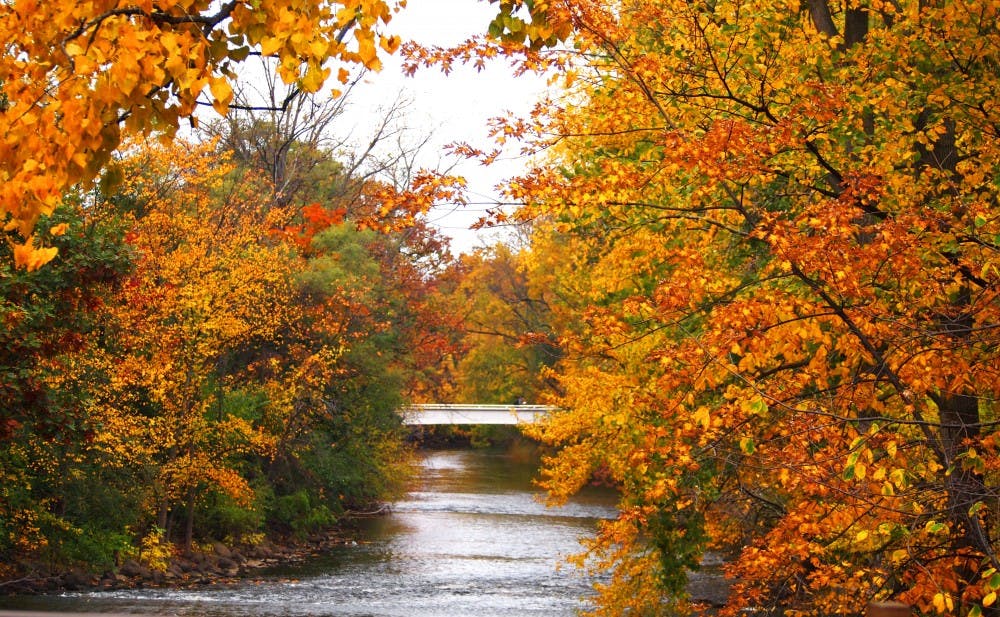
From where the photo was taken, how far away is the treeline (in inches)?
547

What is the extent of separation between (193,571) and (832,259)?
1880cm

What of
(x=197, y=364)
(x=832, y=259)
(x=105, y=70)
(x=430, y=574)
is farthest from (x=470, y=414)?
(x=105, y=70)

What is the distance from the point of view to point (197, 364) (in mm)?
21891

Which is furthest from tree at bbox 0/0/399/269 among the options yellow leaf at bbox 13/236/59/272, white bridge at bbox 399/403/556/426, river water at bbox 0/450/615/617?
white bridge at bbox 399/403/556/426

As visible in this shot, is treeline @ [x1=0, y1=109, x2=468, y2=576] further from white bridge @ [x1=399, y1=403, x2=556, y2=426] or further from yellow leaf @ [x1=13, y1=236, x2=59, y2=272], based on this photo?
white bridge @ [x1=399, y1=403, x2=556, y2=426]

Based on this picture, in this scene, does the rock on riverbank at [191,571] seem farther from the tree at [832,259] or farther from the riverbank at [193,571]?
the tree at [832,259]

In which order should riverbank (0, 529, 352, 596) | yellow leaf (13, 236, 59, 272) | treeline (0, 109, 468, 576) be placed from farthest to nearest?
riverbank (0, 529, 352, 596)
treeline (0, 109, 468, 576)
yellow leaf (13, 236, 59, 272)

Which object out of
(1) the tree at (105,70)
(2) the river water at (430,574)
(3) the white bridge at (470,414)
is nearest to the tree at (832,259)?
(1) the tree at (105,70)

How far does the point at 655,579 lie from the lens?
14336 millimetres

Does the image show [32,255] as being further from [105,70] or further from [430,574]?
[430,574]

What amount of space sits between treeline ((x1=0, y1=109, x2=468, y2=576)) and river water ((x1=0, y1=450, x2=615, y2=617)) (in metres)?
1.68

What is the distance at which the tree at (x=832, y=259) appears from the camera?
20.2ft

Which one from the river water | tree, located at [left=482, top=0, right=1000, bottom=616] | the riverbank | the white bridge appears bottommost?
the river water

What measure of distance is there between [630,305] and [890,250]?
1815mm
